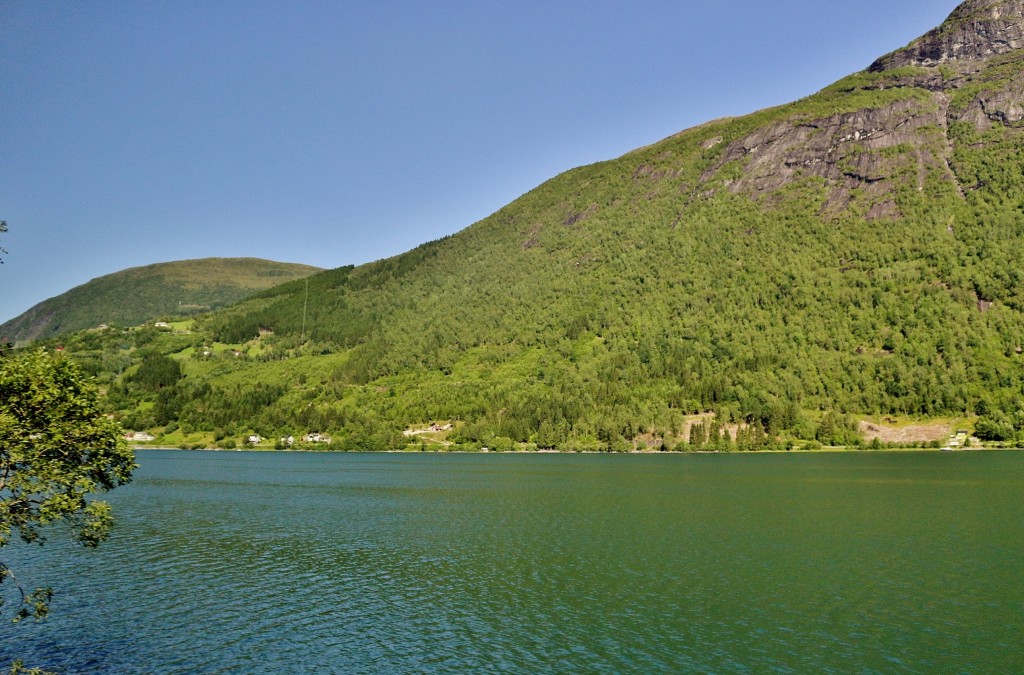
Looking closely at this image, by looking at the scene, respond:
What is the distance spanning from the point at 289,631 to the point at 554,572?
991 inches

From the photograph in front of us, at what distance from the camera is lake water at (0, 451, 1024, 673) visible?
136 ft

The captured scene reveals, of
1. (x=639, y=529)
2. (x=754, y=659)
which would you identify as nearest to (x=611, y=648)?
(x=754, y=659)

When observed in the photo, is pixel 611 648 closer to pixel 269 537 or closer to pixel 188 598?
pixel 188 598

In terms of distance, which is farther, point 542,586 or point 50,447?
point 542,586

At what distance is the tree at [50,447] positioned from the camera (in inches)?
1288

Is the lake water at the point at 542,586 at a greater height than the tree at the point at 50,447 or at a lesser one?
lesser

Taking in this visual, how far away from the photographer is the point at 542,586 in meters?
57.7

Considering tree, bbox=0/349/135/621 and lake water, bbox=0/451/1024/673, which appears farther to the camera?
lake water, bbox=0/451/1024/673

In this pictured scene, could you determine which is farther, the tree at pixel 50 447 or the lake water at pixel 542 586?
the lake water at pixel 542 586

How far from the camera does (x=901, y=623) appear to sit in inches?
1859

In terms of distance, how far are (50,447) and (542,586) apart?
3829cm

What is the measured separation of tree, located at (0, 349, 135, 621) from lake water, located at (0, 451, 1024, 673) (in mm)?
10720

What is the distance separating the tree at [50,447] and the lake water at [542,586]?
35.2 ft

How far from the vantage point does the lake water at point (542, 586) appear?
Result: 4153 cm
